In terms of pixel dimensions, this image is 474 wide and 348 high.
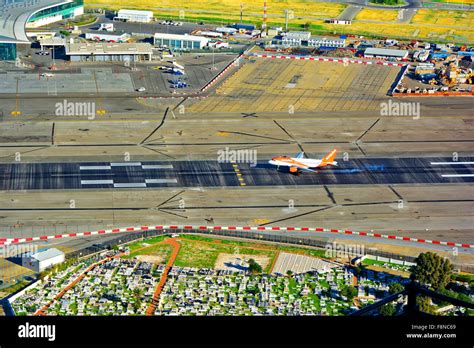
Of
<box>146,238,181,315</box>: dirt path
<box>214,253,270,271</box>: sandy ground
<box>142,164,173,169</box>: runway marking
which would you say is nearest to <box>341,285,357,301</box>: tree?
<box>214,253,270,271</box>: sandy ground

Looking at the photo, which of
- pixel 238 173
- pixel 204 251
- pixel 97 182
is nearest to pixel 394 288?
pixel 204 251

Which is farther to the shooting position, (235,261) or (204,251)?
(204,251)

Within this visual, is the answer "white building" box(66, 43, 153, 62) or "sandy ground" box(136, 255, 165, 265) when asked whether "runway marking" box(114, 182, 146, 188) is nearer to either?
"sandy ground" box(136, 255, 165, 265)

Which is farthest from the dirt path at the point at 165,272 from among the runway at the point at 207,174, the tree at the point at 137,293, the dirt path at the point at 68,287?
the runway at the point at 207,174

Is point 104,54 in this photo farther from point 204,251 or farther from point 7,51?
point 204,251

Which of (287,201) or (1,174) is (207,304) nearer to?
(287,201)
